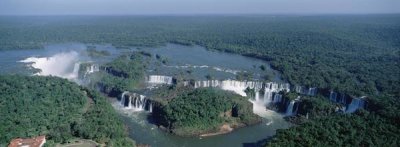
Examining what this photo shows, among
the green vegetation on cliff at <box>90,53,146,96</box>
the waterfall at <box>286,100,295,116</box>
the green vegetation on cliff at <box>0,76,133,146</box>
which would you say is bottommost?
the waterfall at <box>286,100,295,116</box>

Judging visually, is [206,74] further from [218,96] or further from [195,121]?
[195,121]

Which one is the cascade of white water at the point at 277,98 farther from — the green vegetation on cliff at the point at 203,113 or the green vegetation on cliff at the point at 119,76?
the green vegetation on cliff at the point at 119,76

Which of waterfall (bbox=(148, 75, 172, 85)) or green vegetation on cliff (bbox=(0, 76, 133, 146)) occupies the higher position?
green vegetation on cliff (bbox=(0, 76, 133, 146))

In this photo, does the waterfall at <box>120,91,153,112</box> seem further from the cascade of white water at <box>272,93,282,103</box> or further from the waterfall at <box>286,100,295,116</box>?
the waterfall at <box>286,100,295,116</box>

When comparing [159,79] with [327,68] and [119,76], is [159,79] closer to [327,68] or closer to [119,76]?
[119,76]

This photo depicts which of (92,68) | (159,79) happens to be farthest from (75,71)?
(159,79)

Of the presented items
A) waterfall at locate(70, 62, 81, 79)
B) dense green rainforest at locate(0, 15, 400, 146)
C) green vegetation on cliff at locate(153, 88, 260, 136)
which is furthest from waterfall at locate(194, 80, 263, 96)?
waterfall at locate(70, 62, 81, 79)
